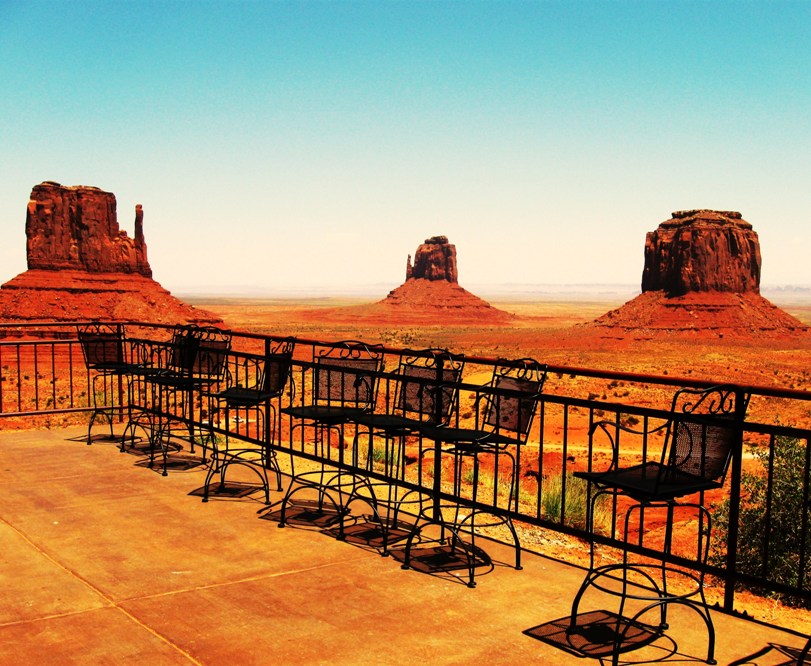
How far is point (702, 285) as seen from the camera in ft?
349

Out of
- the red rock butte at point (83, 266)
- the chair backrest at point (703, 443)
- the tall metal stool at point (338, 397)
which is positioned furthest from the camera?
the red rock butte at point (83, 266)

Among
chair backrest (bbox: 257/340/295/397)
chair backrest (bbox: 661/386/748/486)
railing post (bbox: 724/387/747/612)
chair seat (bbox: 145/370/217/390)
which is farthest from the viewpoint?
chair seat (bbox: 145/370/217/390)

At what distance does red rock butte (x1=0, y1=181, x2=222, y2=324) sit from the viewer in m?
72.0

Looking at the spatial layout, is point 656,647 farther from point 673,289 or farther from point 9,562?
point 673,289

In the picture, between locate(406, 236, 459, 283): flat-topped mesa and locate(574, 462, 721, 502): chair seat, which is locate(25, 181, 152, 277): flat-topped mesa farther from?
locate(406, 236, 459, 283): flat-topped mesa

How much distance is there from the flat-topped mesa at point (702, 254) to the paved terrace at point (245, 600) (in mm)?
107284

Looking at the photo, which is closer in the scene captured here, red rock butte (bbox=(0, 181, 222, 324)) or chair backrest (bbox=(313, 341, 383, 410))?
chair backrest (bbox=(313, 341, 383, 410))

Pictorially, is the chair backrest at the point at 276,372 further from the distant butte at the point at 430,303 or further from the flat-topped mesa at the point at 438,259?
the flat-topped mesa at the point at 438,259

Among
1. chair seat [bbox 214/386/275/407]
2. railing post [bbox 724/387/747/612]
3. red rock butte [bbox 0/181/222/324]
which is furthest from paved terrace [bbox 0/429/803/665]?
red rock butte [bbox 0/181/222/324]

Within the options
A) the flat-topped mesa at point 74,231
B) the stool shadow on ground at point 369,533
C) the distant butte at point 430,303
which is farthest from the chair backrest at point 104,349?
the distant butte at point 430,303

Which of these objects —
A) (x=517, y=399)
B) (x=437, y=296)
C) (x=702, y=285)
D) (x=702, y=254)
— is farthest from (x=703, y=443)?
(x=437, y=296)

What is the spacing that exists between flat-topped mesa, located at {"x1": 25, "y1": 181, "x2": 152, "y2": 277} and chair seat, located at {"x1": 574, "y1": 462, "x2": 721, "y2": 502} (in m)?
80.3

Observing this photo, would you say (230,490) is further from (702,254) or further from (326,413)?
(702,254)

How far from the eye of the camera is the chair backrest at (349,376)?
7.32 meters
